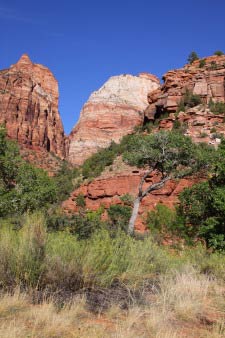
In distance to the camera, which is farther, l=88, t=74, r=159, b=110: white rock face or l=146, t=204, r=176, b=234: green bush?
l=88, t=74, r=159, b=110: white rock face

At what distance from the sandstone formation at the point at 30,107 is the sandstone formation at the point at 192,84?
5273cm

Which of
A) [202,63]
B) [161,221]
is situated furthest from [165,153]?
[202,63]

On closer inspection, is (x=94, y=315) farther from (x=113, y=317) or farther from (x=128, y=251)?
(x=128, y=251)

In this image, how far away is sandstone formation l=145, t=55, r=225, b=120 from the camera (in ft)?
137

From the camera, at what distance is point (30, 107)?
103438 millimetres

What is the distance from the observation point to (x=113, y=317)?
13.3 ft

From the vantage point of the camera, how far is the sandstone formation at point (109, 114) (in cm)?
8925

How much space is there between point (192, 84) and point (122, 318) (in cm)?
4301

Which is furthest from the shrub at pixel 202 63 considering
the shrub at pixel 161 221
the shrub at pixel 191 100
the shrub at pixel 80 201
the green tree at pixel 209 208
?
the green tree at pixel 209 208

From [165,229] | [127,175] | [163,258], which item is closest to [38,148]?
[127,175]

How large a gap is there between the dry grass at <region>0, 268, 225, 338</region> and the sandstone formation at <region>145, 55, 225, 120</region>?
38.3 m

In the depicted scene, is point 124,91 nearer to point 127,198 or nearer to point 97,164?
point 97,164

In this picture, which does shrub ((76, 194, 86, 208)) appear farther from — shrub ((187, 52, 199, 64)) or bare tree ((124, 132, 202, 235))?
shrub ((187, 52, 199, 64))

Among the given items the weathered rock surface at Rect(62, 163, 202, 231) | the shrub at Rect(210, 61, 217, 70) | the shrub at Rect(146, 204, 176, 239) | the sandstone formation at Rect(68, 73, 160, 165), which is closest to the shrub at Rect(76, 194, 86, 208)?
the weathered rock surface at Rect(62, 163, 202, 231)
